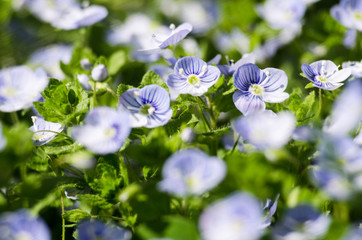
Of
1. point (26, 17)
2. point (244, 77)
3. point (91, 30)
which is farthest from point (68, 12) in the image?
point (244, 77)

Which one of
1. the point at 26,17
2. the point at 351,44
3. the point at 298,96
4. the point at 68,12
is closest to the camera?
the point at 298,96

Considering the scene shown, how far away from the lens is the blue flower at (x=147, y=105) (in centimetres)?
73

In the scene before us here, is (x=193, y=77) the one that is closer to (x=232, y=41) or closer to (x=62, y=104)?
(x=62, y=104)

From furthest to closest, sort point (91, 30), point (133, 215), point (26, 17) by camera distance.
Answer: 1. point (26, 17)
2. point (91, 30)
3. point (133, 215)

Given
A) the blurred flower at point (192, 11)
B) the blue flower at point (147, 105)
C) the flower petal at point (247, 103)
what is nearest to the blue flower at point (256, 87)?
the flower petal at point (247, 103)

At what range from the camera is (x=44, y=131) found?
0.79 m

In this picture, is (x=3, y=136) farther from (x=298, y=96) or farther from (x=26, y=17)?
(x=26, y=17)

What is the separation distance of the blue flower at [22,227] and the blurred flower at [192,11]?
122 cm

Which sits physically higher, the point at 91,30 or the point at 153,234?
the point at 153,234

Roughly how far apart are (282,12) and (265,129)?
2.45 feet

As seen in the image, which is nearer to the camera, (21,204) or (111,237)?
(111,237)

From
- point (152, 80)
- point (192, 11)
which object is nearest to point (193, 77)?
point (152, 80)

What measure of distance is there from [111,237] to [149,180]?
16 centimetres

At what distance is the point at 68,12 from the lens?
1.33 metres
